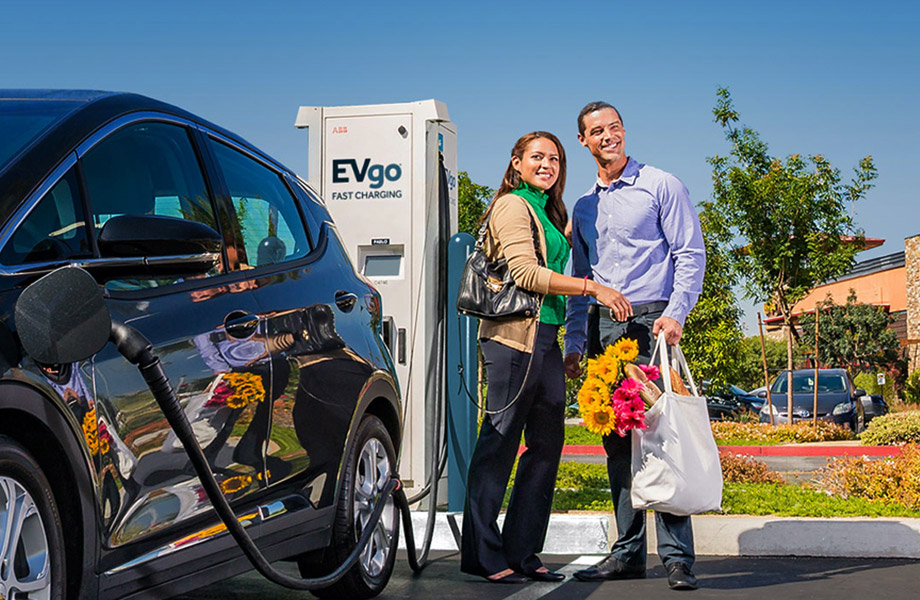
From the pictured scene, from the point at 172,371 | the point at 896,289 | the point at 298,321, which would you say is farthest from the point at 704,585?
the point at 896,289

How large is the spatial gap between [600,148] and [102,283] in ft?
10.2

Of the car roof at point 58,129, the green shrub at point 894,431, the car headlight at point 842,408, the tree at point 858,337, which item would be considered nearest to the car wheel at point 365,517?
the car roof at point 58,129

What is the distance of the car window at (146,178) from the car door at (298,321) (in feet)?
0.72

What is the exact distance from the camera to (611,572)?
5.45 m

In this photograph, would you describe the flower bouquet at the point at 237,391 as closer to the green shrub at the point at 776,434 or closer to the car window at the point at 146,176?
the car window at the point at 146,176

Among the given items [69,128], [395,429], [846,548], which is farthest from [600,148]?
[69,128]

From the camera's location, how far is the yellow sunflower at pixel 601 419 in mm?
5156

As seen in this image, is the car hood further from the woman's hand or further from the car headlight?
the woman's hand

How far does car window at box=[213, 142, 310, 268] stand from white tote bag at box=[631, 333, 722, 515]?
1.74 metres

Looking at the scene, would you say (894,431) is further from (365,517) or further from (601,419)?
(365,517)

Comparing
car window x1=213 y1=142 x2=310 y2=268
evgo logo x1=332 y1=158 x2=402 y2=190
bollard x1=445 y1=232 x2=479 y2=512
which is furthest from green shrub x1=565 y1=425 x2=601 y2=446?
car window x1=213 y1=142 x2=310 y2=268

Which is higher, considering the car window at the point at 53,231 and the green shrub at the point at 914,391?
the car window at the point at 53,231

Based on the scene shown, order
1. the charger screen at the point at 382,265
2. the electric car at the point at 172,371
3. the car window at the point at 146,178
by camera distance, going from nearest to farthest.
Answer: the electric car at the point at 172,371 < the car window at the point at 146,178 < the charger screen at the point at 382,265

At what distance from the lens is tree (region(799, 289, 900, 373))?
152 feet
